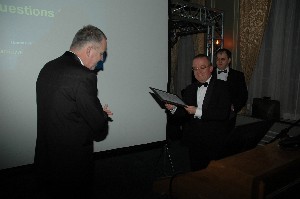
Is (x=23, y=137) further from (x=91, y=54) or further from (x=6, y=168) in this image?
(x=91, y=54)

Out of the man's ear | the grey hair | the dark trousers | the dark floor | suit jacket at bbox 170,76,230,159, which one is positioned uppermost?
the grey hair

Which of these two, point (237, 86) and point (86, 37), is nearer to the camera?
point (86, 37)

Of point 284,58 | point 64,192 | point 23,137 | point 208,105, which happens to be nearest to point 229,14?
point 284,58

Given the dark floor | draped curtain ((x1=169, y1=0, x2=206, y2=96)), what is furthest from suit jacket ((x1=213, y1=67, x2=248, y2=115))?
draped curtain ((x1=169, y1=0, x2=206, y2=96))

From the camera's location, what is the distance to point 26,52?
3566 mm

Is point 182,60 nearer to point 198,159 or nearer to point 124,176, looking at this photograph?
point 124,176

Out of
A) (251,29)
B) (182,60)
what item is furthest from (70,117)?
(182,60)

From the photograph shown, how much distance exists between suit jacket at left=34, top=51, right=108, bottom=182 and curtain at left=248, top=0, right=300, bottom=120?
19.9 ft

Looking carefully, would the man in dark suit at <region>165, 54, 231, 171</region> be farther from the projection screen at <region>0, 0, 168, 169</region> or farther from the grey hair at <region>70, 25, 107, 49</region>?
the projection screen at <region>0, 0, 168, 169</region>

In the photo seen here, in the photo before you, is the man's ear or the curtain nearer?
the man's ear

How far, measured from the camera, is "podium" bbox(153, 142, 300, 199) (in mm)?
1040

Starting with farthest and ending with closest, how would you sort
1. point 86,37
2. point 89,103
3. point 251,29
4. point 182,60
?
point 182,60 → point 251,29 → point 86,37 → point 89,103

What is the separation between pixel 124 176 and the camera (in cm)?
407

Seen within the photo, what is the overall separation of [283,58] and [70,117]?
6.40 meters
